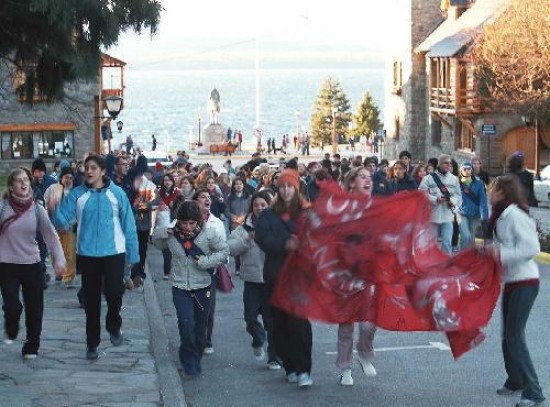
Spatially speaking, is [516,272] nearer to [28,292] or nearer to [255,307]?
[255,307]

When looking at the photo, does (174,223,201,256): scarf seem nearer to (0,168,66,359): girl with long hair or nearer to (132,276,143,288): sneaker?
(0,168,66,359): girl with long hair

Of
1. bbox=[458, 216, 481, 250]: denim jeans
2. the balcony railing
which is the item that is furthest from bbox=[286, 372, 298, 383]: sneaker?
the balcony railing

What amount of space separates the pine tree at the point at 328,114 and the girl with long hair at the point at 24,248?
8531cm

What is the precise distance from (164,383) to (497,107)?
4208cm

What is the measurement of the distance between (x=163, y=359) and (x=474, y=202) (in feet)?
27.9

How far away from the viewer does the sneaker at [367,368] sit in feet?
33.8

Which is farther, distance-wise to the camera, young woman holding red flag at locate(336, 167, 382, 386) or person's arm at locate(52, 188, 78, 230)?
person's arm at locate(52, 188, 78, 230)

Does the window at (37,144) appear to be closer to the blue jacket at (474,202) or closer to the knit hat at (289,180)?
the blue jacket at (474,202)

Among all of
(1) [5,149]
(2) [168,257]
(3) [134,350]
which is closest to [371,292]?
(3) [134,350]

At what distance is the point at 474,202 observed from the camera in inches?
729

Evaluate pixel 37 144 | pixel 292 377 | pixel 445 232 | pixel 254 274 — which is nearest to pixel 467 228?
pixel 445 232

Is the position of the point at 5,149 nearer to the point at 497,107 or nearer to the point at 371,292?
the point at 497,107

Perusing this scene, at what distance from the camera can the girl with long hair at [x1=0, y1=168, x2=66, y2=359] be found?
10.7 meters

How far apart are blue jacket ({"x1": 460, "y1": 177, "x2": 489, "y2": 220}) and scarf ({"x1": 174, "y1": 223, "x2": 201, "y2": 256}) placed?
8.65 m
